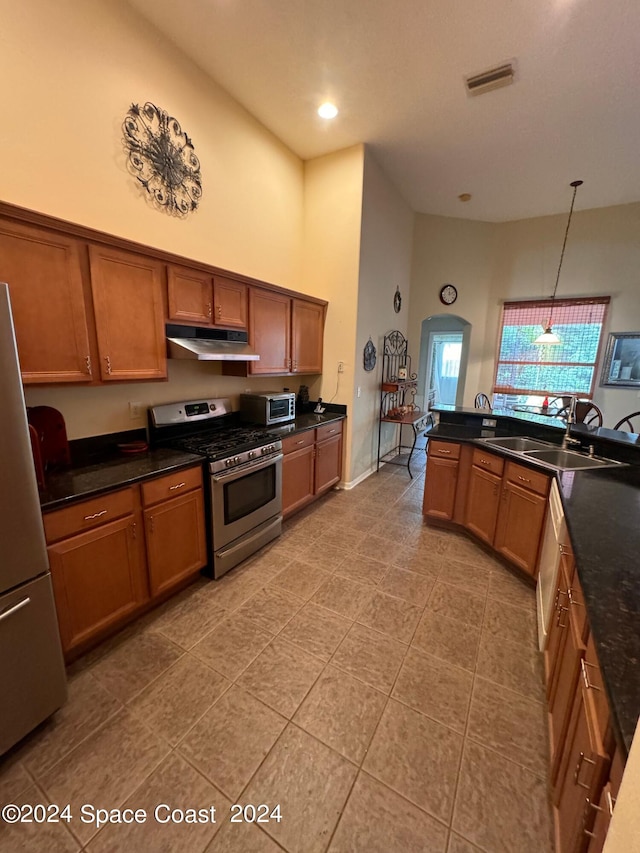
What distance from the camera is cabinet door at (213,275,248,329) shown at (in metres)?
2.64

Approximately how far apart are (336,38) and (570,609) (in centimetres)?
365

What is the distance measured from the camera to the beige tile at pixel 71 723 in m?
1.38

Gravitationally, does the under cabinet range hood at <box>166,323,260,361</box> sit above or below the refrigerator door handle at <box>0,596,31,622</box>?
above

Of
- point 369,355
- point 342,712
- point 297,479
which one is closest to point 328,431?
point 297,479

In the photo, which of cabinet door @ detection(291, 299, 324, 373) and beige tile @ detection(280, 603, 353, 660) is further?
cabinet door @ detection(291, 299, 324, 373)

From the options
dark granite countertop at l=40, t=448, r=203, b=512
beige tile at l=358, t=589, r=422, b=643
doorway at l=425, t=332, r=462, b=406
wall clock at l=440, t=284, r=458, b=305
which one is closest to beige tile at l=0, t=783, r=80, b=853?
dark granite countertop at l=40, t=448, r=203, b=512

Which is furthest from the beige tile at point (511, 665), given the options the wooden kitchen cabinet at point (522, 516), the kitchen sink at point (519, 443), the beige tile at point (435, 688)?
→ the kitchen sink at point (519, 443)

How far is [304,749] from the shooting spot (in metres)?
1.43

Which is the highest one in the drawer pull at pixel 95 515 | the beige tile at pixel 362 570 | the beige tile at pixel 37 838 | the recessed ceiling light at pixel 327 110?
the recessed ceiling light at pixel 327 110

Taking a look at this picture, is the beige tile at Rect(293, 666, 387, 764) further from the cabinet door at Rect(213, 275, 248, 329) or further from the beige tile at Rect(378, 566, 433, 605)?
the cabinet door at Rect(213, 275, 248, 329)

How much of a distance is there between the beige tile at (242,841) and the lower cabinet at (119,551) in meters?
1.11

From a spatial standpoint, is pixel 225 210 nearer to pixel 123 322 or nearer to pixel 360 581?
pixel 123 322

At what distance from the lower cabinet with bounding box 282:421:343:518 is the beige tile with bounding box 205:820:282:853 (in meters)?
2.07

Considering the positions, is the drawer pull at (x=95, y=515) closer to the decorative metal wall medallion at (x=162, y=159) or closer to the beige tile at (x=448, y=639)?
the beige tile at (x=448, y=639)
